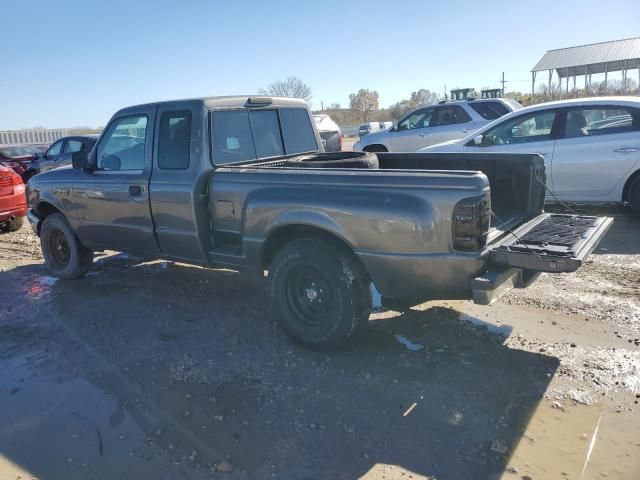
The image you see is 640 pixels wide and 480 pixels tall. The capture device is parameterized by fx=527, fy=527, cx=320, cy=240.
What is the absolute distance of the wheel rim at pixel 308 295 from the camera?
13.3ft

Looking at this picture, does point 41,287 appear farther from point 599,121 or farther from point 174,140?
point 599,121

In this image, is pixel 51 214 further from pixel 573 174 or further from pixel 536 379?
pixel 573 174

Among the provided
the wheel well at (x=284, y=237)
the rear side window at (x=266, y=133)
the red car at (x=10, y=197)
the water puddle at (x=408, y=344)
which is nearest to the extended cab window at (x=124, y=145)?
the rear side window at (x=266, y=133)

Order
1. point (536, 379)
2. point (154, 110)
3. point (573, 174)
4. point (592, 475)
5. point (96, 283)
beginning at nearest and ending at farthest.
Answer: point (592, 475)
point (536, 379)
point (154, 110)
point (96, 283)
point (573, 174)

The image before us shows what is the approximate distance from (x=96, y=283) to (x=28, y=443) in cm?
327

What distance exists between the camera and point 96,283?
6285mm

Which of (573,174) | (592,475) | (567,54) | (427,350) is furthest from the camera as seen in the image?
(567,54)

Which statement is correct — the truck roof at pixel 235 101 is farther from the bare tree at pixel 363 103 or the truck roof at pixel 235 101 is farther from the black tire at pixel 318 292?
the bare tree at pixel 363 103

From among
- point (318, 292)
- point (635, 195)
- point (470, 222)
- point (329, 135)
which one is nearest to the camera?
point (470, 222)

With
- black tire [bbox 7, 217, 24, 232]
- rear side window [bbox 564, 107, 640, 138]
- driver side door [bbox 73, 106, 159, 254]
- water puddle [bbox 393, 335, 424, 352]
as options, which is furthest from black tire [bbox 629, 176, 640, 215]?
black tire [bbox 7, 217, 24, 232]

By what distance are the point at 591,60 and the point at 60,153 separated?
33554 millimetres

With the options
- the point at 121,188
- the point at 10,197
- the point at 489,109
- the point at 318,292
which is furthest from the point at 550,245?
the point at 489,109

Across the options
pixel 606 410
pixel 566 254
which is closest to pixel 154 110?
pixel 566 254

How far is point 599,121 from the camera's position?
739 centimetres
